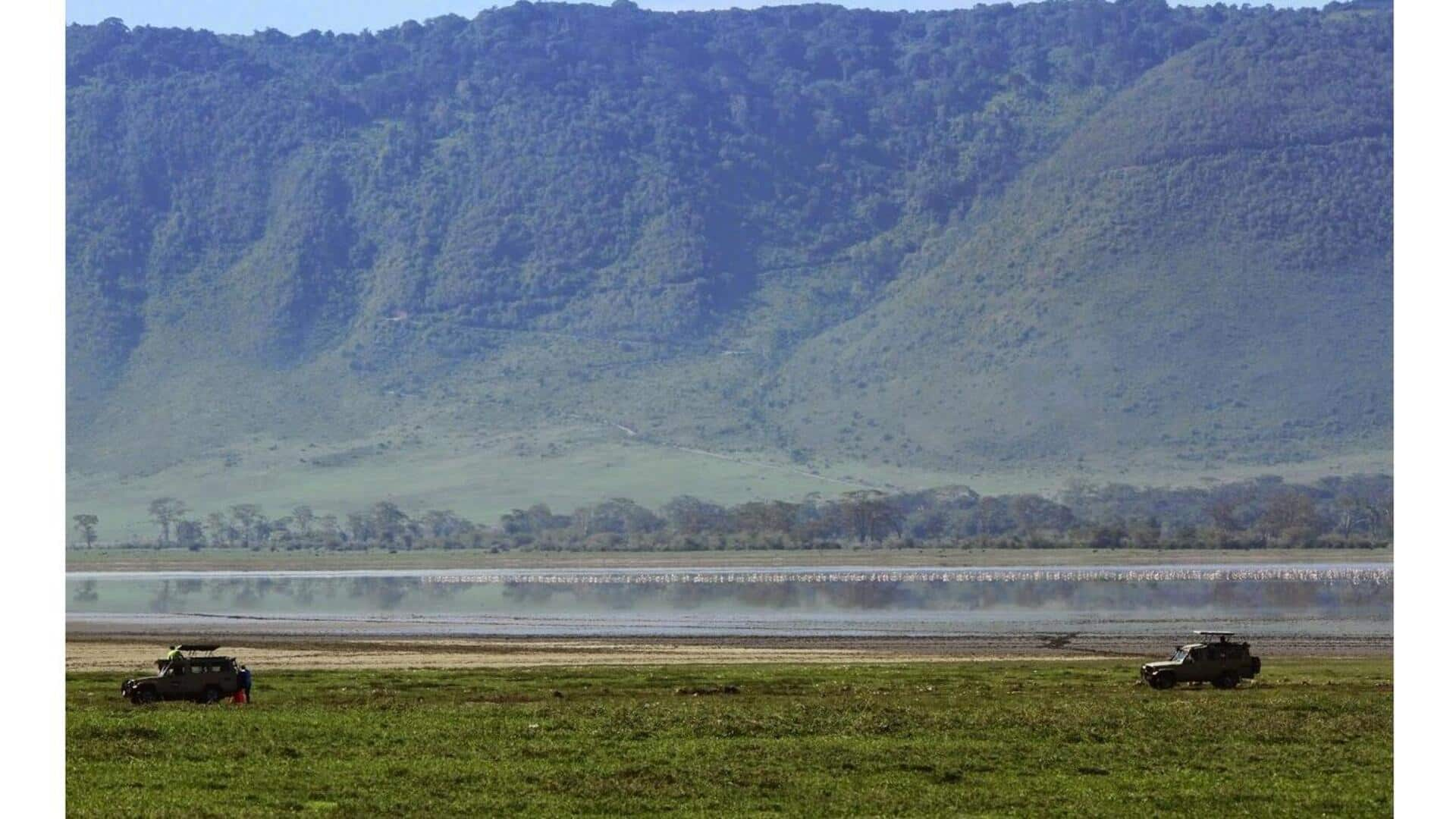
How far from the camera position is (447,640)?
6900 cm

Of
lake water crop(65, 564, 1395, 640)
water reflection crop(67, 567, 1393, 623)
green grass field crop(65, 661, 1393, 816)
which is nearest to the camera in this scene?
green grass field crop(65, 661, 1393, 816)

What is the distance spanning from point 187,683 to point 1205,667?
2196 centimetres

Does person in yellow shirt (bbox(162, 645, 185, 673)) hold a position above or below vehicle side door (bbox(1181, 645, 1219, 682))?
above

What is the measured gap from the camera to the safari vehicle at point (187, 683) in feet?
133

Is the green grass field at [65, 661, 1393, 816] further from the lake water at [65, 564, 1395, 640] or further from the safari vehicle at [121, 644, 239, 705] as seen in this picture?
the lake water at [65, 564, 1395, 640]

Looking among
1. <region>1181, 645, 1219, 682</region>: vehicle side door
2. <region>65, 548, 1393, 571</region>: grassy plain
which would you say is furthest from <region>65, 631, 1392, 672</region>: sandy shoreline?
<region>65, 548, 1393, 571</region>: grassy plain

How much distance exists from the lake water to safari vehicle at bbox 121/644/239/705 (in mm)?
31808

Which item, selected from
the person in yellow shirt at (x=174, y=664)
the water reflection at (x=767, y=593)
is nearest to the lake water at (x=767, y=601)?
the water reflection at (x=767, y=593)

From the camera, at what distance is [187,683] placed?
40688 mm

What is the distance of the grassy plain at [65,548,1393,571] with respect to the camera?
165625 mm

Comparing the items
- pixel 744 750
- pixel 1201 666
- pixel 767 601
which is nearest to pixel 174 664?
pixel 744 750

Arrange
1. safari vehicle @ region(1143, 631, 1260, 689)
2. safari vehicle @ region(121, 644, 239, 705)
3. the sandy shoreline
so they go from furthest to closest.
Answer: the sandy shoreline, safari vehicle @ region(1143, 631, 1260, 689), safari vehicle @ region(121, 644, 239, 705)

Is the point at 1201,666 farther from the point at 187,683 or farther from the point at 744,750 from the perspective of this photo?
the point at 187,683
